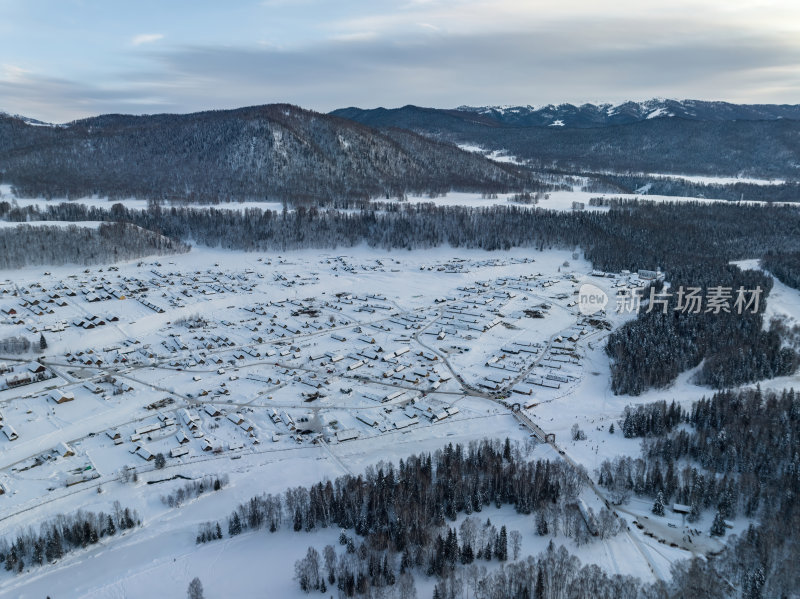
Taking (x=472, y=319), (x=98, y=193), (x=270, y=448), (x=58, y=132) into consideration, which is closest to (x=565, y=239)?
(x=472, y=319)

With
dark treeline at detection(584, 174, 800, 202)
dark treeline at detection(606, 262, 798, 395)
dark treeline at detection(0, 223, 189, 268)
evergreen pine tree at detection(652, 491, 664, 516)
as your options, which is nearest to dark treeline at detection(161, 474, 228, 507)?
evergreen pine tree at detection(652, 491, 664, 516)

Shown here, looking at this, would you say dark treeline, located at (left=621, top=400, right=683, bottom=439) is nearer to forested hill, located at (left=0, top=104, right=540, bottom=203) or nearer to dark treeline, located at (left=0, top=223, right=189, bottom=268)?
dark treeline, located at (left=0, top=223, right=189, bottom=268)

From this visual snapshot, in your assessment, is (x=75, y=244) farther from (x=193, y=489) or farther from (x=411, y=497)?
(x=411, y=497)

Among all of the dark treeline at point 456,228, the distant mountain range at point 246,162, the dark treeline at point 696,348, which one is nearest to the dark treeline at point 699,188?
the distant mountain range at point 246,162

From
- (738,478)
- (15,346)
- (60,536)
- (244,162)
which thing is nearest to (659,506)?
(738,478)

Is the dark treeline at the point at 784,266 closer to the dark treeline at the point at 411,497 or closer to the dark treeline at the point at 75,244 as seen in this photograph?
the dark treeline at the point at 411,497

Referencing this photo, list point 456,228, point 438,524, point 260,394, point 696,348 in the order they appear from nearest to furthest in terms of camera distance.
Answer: point 438,524, point 260,394, point 696,348, point 456,228
